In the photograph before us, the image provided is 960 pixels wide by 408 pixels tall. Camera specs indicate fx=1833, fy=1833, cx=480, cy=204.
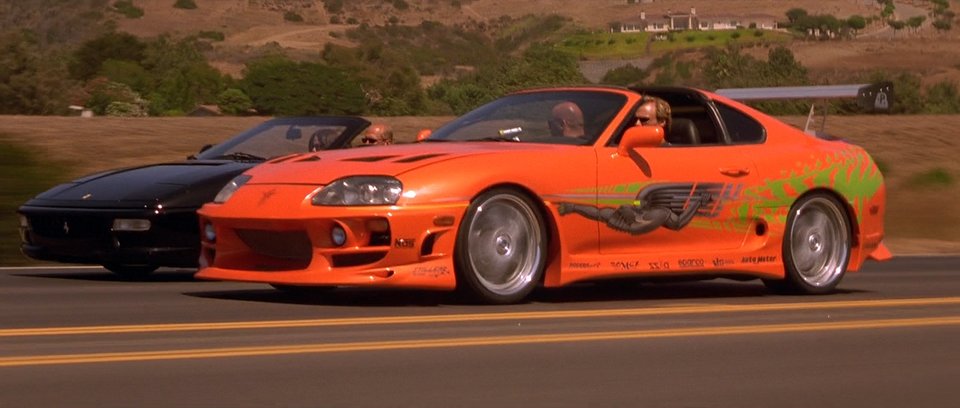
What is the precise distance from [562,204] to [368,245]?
4.01 feet

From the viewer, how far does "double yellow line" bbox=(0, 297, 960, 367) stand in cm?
772

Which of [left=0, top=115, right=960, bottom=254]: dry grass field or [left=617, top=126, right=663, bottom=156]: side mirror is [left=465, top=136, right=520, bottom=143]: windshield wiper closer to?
[left=617, top=126, right=663, bottom=156]: side mirror

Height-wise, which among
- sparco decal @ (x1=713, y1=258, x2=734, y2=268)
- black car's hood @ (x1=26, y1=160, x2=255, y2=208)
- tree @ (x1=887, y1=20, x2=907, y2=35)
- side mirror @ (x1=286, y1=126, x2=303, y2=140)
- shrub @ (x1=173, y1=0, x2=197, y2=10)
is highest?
side mirror @ (x1=286, y1=126, x2=303, y2=140)

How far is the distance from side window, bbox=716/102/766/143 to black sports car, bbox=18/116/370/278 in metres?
3.47

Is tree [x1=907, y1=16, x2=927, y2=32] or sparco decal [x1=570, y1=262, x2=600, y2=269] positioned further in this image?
tree [x1=907, y1=16, x2=927, y2=32]

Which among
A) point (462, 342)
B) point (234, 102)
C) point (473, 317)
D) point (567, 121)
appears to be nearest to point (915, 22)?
point (234, 102)

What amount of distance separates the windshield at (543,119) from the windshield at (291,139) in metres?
2.14

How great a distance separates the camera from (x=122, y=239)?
12.3 m

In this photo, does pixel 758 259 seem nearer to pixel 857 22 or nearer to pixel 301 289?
pixel 301 289

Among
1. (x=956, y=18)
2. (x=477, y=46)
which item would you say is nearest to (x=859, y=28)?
(x=956, y=18)

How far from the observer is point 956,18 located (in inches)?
5187

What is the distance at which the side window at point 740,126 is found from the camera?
1157 cm

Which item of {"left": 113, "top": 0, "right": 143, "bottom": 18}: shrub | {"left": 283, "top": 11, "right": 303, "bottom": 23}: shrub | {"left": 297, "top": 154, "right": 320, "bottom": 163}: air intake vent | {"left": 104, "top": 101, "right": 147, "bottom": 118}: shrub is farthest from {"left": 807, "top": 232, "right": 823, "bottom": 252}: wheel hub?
{"left": 283, "top": 11, "right": 303, "bottom": 23}: shrub

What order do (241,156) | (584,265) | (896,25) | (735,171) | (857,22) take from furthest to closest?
1. (896,25)
2. (857,22)
3. (241,156)
4. (735,171)
5. (584,265)
